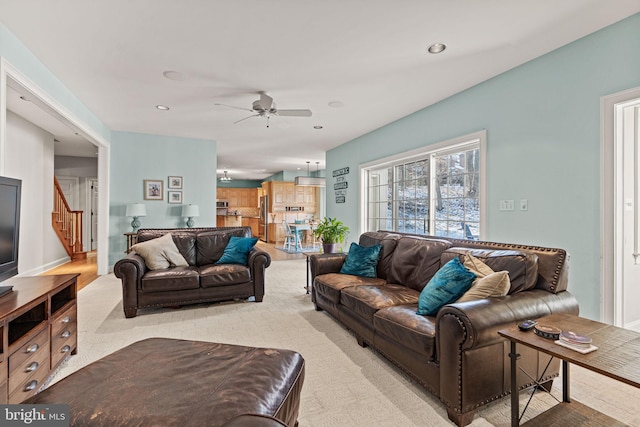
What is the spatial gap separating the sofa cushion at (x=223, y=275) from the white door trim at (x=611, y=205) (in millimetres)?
3446

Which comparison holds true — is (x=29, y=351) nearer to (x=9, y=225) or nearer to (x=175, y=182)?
(x=9, y=225)

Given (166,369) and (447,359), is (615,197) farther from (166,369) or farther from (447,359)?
(166,369)

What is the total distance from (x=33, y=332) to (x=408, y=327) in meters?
2.31

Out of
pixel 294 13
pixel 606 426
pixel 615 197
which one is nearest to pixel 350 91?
pixel 294 13

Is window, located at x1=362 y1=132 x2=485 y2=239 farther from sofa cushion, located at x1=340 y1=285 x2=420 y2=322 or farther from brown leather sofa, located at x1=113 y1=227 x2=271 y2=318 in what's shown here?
brown leather sofa, located at x1=113 y1=227 x2=271 y2=318

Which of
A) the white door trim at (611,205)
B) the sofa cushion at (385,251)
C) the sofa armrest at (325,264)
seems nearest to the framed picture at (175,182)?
the sofa armrest at (325,264)

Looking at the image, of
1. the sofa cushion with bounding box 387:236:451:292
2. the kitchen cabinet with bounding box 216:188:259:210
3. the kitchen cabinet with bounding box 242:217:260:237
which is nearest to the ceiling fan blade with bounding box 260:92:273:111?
the sofa cushion with bounding box 387:236:451:292

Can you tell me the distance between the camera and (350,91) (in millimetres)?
3785

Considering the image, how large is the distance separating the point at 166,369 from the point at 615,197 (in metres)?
3.27

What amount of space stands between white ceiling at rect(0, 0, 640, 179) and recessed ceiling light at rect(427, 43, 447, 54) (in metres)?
0.06

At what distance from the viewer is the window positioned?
378cm

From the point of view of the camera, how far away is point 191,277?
3.52m

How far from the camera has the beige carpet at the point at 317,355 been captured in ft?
5.81

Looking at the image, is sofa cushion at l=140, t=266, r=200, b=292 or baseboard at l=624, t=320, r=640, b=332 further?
sofa cushion at l=140, t=266, r=200, b=292
